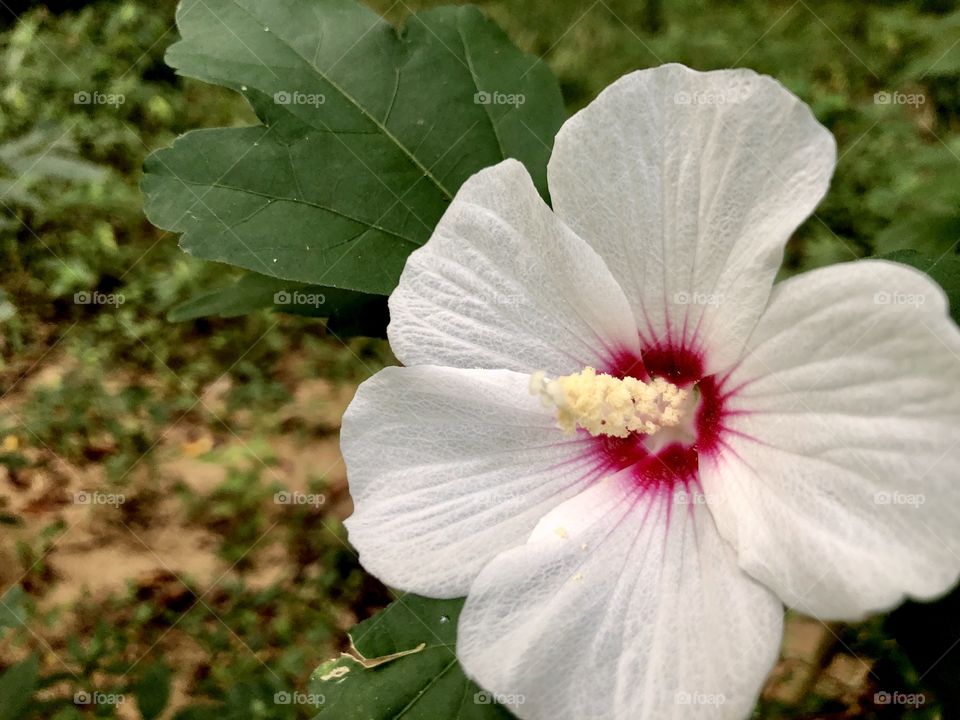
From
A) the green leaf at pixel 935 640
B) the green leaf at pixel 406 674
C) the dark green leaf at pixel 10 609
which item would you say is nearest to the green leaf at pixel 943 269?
the green leaf at pixel 935 640

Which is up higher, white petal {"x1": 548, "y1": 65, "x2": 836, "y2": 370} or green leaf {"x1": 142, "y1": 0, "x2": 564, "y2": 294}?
white petal {"x1": 548, "y1": 65, "x2": 836, "y2": 370}

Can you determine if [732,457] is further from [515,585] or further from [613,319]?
[515,585]

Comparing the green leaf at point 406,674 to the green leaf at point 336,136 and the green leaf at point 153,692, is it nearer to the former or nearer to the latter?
the green leaf at point 336,136

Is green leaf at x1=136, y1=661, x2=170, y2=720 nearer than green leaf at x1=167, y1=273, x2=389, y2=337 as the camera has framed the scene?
No

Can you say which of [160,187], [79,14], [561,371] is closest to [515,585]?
[561,371]

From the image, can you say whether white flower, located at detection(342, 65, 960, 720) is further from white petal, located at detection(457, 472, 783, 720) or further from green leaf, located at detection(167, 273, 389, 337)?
green leaf, located at detection(167, 273, 389, 337)

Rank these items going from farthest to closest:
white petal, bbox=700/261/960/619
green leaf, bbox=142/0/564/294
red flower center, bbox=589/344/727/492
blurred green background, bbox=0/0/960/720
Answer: blurred green background, bbox=0/0/960/720
green leaf, bbox=142/0/564/294
red flower center, bbox=589/344/727/492
white petal, bbox=700/261/960/619

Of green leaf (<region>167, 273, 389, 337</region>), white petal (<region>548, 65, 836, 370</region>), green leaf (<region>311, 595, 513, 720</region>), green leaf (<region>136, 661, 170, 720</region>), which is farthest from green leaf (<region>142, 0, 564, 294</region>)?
green leaf (<region>136, 661, 170, 720</region>)

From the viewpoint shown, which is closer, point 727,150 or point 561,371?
point 727,150

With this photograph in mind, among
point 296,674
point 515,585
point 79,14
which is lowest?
point 296,674
